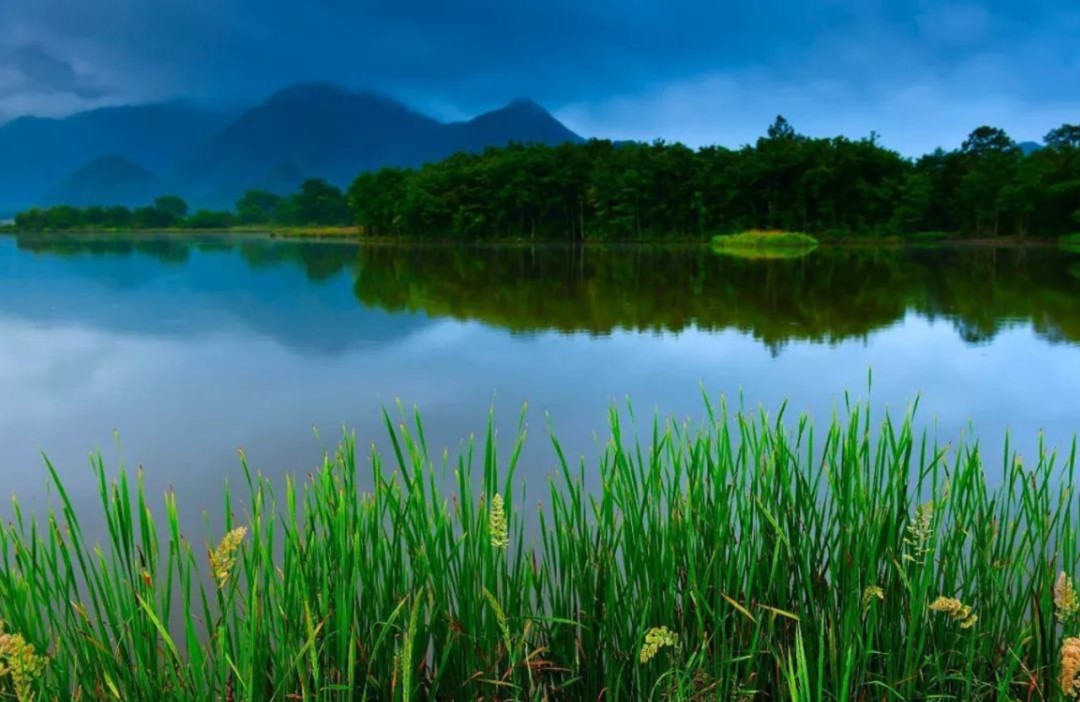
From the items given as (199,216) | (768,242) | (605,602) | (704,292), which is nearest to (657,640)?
(605,602)

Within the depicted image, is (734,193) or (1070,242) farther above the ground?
(734,193)

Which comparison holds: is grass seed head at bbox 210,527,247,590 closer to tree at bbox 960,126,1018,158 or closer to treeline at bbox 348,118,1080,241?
treeline at bbox 348,118,1080,241

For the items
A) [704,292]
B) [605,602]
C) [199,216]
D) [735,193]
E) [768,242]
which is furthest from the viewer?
[199,216]

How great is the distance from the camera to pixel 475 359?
7.86 metres

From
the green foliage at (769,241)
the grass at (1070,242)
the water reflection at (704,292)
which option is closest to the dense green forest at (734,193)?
the grass at (1070,242)

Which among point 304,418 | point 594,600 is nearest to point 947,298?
point 304,418

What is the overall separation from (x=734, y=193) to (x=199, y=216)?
186 feet

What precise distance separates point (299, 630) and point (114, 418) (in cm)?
446

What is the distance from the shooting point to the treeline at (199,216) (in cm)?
6756

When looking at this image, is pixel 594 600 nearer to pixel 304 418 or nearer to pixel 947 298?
pixel 304 418

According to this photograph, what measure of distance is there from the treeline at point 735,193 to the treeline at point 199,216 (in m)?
35.0

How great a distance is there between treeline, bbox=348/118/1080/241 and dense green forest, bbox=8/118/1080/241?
6cm

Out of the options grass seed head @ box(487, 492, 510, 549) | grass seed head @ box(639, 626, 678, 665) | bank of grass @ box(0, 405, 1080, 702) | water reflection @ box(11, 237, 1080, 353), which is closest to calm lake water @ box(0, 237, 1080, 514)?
water reflection @ box(11, 237, 1080, 353)

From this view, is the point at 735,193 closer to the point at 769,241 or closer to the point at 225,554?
the point at 769,241
